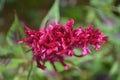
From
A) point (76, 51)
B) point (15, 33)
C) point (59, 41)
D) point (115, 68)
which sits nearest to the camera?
point (59, 41)

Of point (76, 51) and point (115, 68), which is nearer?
point (76, 51)

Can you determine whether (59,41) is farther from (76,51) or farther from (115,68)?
(115,68)

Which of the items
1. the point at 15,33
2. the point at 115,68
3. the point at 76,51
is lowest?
the point at 115,68

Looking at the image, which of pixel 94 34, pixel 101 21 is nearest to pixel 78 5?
pixel 101 21

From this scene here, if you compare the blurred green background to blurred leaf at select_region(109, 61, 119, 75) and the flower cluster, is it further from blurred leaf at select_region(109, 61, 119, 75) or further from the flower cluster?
the flower cluster

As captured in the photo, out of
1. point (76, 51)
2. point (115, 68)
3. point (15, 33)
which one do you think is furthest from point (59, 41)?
point (115, 68)

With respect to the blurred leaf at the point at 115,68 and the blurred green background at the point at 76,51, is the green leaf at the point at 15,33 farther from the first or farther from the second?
the blurred leaf at the point at 115,68

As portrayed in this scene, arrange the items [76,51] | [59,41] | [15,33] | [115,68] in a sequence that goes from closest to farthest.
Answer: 1. [59,41]
2. [15,33]
3. [76,51]
4. [115,68]

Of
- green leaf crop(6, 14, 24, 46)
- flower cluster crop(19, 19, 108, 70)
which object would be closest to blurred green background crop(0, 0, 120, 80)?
green leaf crop(6, 14, 24, 46)

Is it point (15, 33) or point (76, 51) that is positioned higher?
point (15, 33)
